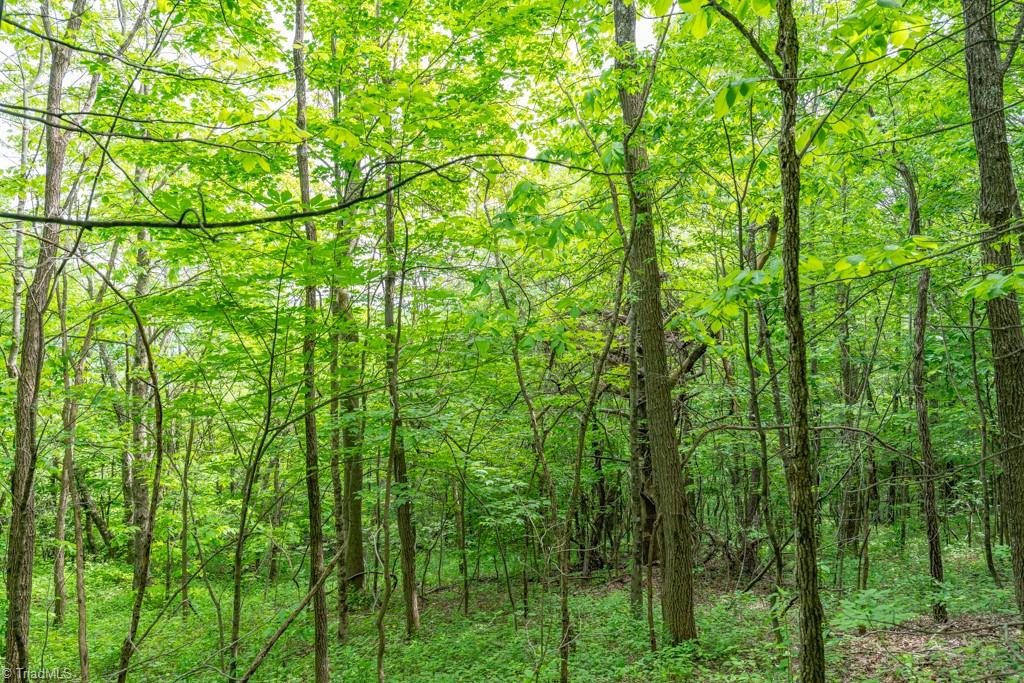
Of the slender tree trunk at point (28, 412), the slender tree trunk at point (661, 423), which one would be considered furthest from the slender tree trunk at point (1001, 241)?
the slender tree trunk at point (28, 412)

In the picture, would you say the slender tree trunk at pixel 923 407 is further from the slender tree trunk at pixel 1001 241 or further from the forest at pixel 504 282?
the slender tree trunk at pixel 1001 241

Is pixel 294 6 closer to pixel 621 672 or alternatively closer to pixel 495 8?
pixel 495 8

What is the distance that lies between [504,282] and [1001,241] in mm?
4402

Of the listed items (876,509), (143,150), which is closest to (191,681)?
(143,150)

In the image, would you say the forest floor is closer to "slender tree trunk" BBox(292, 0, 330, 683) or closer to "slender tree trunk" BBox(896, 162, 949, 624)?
"slender tree trunk" BBox(896, 162, 949, 624)

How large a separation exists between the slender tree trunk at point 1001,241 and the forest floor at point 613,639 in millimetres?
1088

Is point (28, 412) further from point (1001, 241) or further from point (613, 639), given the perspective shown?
point (1001, 241)

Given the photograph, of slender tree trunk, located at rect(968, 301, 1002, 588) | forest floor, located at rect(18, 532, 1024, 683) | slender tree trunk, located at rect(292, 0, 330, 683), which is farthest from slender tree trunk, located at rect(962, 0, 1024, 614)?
slender tree trunk, located at rect(292, 0, 330, 683)

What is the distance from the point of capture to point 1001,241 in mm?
4328

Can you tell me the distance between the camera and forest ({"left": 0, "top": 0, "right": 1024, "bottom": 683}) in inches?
122

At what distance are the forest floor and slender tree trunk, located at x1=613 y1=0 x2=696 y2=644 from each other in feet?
1.53

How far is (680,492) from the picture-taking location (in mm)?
6840

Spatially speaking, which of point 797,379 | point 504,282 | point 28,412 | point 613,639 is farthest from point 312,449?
point 613,639

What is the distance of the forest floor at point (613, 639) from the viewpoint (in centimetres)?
516
